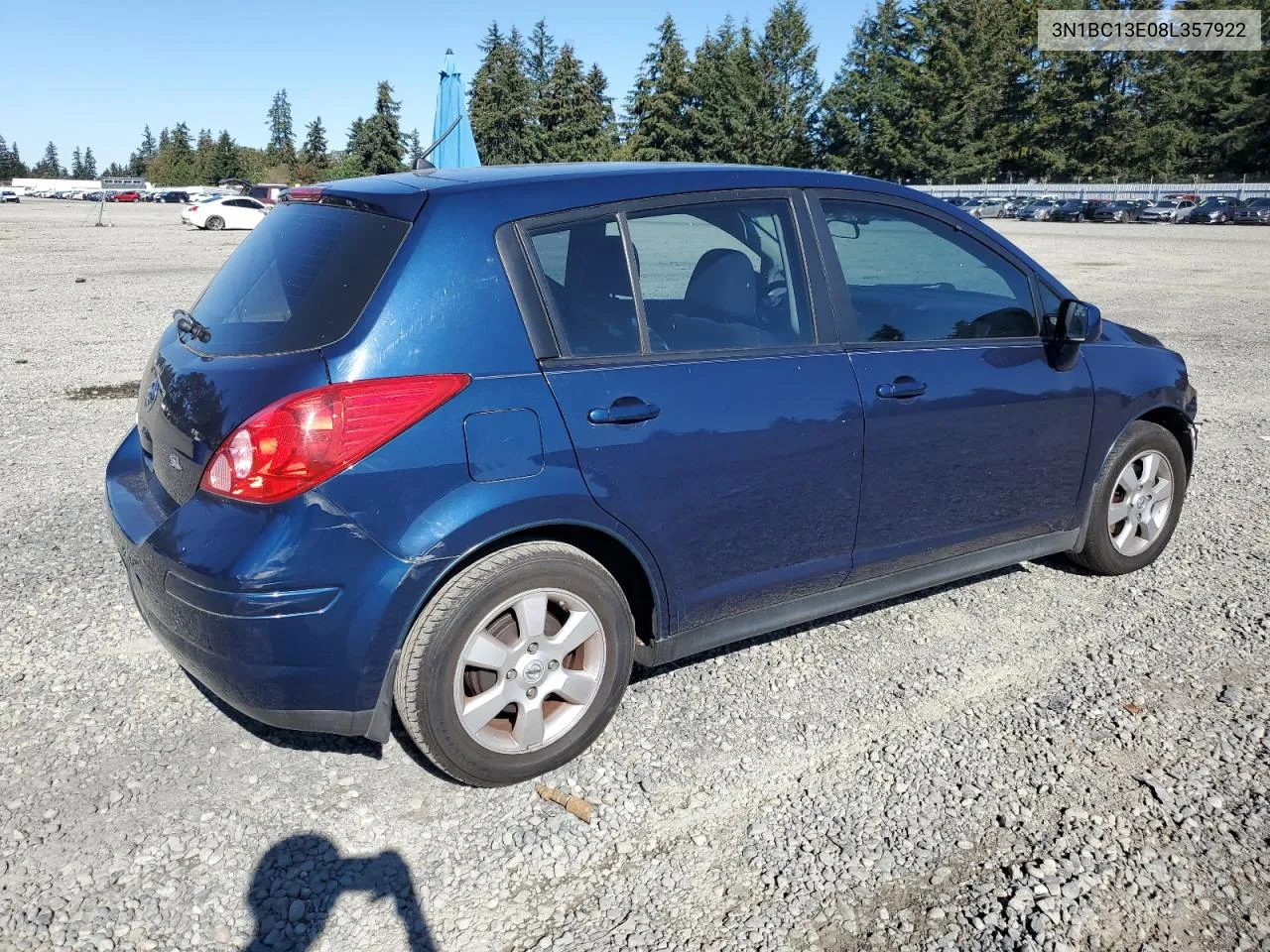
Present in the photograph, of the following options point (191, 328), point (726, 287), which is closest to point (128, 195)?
point (191, 328)

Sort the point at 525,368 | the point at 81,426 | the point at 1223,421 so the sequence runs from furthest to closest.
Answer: the point at 1223,421 → the point at 81,426 → the point at 525,368

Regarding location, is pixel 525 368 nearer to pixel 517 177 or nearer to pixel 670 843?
pixel 517 177

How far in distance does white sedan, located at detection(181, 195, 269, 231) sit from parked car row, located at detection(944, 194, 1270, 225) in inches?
1150

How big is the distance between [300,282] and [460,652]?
1197 mm

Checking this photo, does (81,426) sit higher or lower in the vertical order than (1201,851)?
higher

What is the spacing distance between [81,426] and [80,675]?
4150mm

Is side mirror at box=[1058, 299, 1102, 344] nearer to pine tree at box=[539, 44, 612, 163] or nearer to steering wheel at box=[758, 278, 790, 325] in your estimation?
steering wheel at box=[758, 278, 790, 325]

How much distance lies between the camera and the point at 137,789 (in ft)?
10.1

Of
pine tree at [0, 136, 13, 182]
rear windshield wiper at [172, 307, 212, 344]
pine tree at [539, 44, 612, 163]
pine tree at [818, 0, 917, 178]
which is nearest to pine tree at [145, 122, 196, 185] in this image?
pine tree at [0, 136, 13, 182]

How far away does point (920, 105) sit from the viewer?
8350 centimetres

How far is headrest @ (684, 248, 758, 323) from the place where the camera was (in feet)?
11.8

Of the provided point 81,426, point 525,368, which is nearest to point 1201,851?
point 525,368

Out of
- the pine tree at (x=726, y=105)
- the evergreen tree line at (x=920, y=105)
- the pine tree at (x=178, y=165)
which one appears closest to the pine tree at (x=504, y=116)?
the evergreen tree line at (x=920, y=105)

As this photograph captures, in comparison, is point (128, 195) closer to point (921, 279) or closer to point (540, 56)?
point (540, 56)
